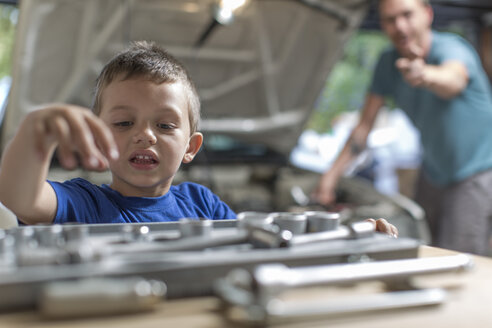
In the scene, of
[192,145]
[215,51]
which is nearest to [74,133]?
[192,145]

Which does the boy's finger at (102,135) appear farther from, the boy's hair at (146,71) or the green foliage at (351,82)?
the green foliage at (351,82)

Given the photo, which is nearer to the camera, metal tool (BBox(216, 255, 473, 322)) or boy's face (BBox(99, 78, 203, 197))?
→ metal tool (BBox(216, 255, 473, 322))

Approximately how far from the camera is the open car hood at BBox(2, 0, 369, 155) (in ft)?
6.26

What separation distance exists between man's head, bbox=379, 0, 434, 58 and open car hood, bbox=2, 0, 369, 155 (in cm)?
23

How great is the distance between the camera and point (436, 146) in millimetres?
1912

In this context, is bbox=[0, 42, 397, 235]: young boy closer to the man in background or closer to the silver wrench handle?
the silver wrench handle

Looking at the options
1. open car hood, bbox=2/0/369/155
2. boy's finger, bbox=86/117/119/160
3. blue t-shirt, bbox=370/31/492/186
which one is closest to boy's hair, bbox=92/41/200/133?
Answer: boy's finger, bbox=86/117/119/160

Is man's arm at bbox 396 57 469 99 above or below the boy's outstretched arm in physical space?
above

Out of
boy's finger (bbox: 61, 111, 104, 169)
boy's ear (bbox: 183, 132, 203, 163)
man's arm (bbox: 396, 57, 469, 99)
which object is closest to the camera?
boy's finger (bbox: 61, 111, 104, 169)

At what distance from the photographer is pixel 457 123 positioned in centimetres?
185

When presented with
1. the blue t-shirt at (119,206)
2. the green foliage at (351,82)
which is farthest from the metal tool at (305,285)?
the green foliage at (351,82)

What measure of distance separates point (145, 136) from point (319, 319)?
57cm

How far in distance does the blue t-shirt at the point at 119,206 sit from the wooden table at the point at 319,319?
0.46 metres

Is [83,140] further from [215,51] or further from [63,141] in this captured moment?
[215,51]
